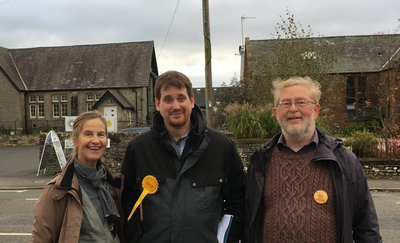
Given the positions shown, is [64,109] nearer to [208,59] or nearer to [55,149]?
[55,149]

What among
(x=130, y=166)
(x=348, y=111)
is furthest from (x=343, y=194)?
(x=348, y=111)

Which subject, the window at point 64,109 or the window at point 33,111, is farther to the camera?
the window at point 33,111

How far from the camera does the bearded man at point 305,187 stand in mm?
2324

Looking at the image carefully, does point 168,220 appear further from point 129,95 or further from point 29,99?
point 29,99

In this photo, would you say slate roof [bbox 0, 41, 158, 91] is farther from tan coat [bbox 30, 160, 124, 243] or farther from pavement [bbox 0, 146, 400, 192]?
tan coat [bbox 30, 160, 124, 243]

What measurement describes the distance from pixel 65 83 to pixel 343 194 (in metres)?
35.1

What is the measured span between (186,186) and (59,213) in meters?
0.93

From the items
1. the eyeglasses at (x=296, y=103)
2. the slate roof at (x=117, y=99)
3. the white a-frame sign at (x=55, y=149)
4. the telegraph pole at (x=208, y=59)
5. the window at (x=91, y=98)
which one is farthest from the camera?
the window at (x=91, y=98)

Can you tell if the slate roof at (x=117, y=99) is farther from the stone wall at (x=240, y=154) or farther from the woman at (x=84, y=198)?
the woman at (x=84, y=198)

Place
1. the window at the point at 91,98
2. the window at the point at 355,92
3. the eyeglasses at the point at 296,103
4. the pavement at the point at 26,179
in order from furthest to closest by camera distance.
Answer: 1. the window at the point at 91,98
2. the window at the point at 355,92
3. the pavement at the point at 26,179
4. the eyeglasses at the point at 296,103

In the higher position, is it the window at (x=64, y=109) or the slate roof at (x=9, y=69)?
the slate roof at (x=9, y=69)

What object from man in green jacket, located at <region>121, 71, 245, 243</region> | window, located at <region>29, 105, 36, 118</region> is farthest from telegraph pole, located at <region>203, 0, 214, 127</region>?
window, located at <region>29, 105, 36, 118</region>

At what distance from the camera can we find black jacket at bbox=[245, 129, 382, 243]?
2281mm

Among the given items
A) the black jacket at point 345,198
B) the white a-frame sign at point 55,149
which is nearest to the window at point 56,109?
the white a-frame sign at point 55,149
